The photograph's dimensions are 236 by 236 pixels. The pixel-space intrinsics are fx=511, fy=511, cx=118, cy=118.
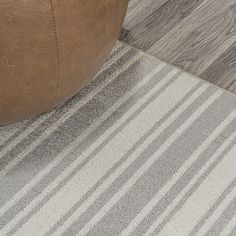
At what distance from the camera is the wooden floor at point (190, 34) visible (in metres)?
1.66

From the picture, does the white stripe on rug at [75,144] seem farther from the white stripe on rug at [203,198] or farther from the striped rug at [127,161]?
the white stripe on rug at [203,198]

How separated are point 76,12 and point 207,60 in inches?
25.7

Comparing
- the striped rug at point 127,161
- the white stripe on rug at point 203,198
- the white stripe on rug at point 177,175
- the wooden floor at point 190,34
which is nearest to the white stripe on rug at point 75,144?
the striped rug at point 127,161

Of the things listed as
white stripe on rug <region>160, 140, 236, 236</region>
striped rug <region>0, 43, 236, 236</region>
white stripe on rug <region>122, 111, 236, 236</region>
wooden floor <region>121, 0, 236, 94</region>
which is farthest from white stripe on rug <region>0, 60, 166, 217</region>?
white stripe on rug <region>160, 140, 236, 236</region>

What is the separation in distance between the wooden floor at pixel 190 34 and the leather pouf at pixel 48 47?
397 millimetres

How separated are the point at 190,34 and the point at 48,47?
745 mm

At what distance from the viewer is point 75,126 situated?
147 centimetres

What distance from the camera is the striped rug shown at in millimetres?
1248

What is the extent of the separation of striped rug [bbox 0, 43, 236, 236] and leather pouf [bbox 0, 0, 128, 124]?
141mm

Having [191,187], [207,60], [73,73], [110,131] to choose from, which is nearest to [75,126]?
[110,131]

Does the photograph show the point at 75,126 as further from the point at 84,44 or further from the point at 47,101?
the point at 84,44

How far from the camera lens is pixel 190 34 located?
1.78 meters

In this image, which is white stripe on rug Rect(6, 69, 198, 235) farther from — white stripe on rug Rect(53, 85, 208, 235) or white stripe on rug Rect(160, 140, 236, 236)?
white stripe on rug Rect(160, 140, 236, 236)

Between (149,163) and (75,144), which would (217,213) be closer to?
(149,163)
